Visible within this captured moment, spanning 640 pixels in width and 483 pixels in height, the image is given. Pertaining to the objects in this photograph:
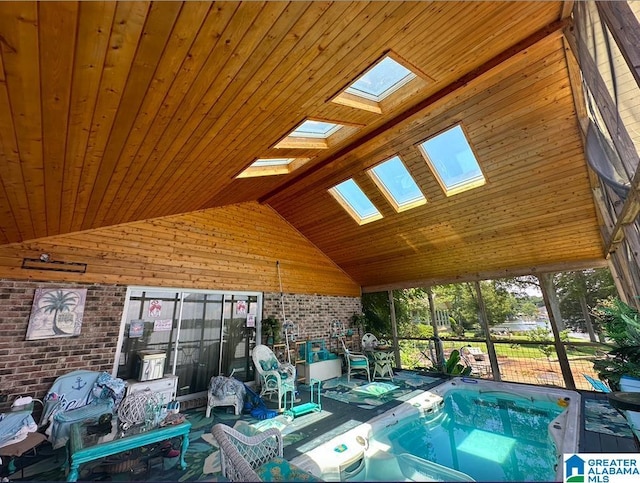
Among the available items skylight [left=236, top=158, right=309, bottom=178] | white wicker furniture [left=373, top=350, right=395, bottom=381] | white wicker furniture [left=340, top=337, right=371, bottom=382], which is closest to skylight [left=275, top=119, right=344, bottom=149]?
skylight [left=236, top=158, right=309, bottom=178]

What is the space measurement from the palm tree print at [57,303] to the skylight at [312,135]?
397 cm

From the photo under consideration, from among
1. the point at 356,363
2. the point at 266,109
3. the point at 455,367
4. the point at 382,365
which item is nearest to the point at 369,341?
the point at 382,365

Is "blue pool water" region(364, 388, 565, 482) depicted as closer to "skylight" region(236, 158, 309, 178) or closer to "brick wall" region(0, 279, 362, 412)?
"skylight" region(236, 158, 309, 178)

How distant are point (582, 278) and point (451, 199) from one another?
3.94m

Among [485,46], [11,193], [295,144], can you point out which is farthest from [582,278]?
[11,193]

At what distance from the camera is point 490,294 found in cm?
730

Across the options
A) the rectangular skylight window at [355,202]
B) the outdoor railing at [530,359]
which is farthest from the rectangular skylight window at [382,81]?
the outdoor railing at [530,359]

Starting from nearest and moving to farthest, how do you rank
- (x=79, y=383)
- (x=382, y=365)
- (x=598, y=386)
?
(x=79, y=383)
(x=598, y=386)
(x=382, y=365)

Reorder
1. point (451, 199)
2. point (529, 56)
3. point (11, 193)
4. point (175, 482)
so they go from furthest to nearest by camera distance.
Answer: point (451, 199), point (529, 56), point (175, 482), point (11, 193)

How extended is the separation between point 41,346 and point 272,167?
172 inches

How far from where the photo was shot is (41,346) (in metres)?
3.83

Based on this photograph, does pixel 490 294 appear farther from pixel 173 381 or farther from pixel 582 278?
pixel 173 381

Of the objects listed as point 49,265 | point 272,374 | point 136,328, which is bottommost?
point 272,374

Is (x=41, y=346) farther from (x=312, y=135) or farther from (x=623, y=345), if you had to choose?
(x=623, y=345)
